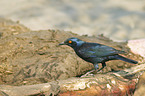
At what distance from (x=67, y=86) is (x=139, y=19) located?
26.4 feet

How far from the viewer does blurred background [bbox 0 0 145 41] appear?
385 inches

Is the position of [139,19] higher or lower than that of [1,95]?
higher

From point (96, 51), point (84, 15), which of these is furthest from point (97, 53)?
point (84, 15)

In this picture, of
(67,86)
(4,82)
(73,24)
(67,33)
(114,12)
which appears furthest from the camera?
(114,12)

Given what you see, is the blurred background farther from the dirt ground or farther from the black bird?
the black bird

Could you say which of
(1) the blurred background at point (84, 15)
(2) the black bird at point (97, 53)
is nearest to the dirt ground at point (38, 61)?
(2) the black bird at point (97, 53)

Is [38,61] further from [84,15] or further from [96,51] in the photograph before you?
[84,15]

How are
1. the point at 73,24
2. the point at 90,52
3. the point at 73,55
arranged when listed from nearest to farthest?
the point at 90,52 < the point at 73,55 < the point at 73,24

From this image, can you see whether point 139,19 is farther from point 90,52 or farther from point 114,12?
point 90,52

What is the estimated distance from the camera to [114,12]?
1099 centimetres

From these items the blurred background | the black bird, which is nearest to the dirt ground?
the black bird

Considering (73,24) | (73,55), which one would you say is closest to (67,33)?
(73,55)

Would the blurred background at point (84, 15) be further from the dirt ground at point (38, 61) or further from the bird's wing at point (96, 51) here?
the bird's wing at point (96, 51)

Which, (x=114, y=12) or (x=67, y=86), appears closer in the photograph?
(x=67, y=86)
